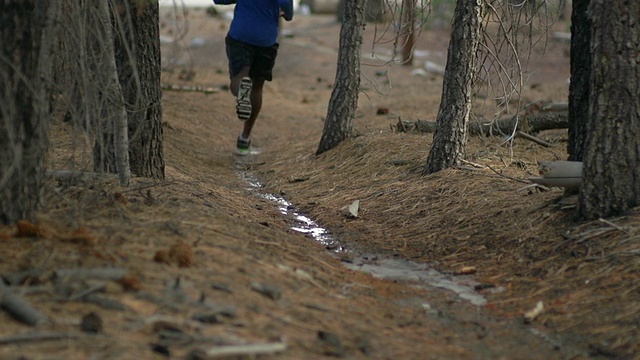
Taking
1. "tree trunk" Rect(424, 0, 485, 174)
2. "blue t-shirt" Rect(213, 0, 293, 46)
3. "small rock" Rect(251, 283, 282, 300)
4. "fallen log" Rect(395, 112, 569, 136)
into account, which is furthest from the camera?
"blue t-shirt" Rect(213, 0, 293, 46)

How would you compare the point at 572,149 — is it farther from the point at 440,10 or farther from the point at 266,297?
the point at 440,10

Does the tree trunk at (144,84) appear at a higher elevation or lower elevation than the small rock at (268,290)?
higher

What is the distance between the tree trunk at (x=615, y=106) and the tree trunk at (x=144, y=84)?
3312 mm

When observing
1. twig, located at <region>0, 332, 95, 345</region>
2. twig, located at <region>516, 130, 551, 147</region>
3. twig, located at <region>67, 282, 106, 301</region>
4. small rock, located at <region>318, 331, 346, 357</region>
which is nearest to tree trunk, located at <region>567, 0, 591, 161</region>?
twig, located at <region>516, 130, 551, 147</region>

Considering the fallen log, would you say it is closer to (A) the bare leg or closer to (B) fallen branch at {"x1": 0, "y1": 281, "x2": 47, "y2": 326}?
(A) the bare leg

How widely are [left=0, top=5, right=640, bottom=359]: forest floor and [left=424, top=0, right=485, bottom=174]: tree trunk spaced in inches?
8.3

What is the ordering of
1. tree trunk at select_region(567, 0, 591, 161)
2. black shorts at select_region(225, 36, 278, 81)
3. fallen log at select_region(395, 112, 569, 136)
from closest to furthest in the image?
tree trunk at select_region(567, 0, 591, 161) < fallen log at select_region(395, 112, 569, 136) < black shorts at select_region(225, 36, 278, 81)

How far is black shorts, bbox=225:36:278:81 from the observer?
1070 centimetres

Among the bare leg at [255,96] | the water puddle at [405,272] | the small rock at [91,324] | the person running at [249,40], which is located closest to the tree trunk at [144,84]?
the water puddle at [405,272]

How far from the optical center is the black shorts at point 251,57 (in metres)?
10.7

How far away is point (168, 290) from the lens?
170 inches

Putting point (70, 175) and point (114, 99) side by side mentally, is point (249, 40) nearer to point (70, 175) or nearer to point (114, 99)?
point (114, 99)

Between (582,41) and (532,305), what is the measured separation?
254 cm

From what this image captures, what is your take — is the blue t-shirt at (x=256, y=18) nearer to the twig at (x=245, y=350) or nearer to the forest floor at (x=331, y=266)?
the forest floor at (x=331, y=266)
